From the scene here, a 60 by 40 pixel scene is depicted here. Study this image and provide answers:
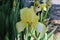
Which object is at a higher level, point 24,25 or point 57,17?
point 24,25

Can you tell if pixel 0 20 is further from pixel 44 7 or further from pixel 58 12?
pixel 58 12

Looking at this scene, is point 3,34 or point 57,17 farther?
point 57,17

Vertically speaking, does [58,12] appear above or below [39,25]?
below

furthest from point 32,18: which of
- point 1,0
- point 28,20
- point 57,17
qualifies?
point 57,17

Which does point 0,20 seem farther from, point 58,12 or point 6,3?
point 58,12

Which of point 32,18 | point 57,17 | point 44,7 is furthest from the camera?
point 57,17

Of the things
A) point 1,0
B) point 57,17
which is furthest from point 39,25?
point 57,17

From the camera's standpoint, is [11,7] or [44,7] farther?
[44,7]

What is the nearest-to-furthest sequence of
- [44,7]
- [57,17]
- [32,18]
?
1. [32,18]
2. [44,7]
3. [57,17]
